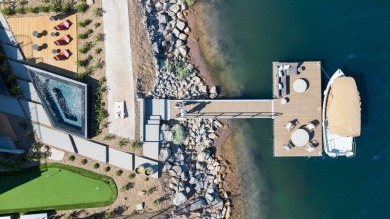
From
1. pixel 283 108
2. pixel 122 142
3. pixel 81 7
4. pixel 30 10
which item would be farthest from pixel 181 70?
pixel 30 10

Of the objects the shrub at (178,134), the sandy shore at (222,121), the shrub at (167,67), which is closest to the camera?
the shrub at (178,134)

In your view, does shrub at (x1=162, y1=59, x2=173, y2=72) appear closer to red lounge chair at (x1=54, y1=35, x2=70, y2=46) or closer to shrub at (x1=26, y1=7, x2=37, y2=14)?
red lounge chair at (x1=54, y1=35, x2=70, y2=46)

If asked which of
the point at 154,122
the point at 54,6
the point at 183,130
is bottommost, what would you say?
the point at 183,130

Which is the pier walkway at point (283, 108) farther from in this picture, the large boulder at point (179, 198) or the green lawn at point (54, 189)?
the green lawn at point (54, 189)

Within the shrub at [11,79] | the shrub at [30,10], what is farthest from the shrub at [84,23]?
the shrub at [11,79]

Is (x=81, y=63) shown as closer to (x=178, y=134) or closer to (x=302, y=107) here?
(x=178, y=134)
